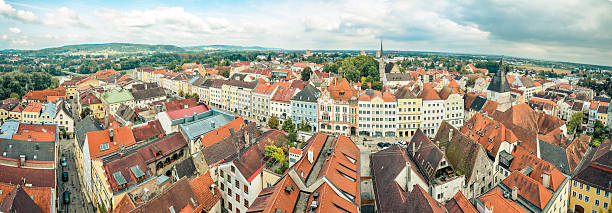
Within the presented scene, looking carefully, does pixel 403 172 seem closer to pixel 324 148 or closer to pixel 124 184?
pixel 324 148

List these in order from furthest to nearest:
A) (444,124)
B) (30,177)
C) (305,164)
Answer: (444,124)
(30,177)
(305,164)

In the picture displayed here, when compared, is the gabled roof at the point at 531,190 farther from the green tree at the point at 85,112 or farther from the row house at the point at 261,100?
the green tree at the point at 85,112

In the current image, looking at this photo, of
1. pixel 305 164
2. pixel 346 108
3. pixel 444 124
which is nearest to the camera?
pixel 305 164

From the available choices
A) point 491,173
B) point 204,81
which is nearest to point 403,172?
point 491,173

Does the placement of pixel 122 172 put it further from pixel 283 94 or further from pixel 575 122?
pixel 575 122

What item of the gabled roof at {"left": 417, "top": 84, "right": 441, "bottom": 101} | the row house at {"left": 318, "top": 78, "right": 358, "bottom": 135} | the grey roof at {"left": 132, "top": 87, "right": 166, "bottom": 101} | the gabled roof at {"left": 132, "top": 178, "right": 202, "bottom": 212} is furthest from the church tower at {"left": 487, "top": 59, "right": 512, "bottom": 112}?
the grey roof at {"left": 132, "top": 87, "right": 166, "bottom": 101}

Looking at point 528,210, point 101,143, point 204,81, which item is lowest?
point 528,210
